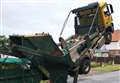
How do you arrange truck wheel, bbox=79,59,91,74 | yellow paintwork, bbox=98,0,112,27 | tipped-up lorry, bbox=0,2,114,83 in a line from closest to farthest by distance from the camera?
tipped-up lorry, bbox=0,2,114,83 → truck wheel, bbox=79,59,91,74 → yellow paintwork, bbox=98,0,112,27

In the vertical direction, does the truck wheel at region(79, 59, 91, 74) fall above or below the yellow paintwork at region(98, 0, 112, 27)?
below

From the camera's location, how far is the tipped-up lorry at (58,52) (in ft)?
30.1

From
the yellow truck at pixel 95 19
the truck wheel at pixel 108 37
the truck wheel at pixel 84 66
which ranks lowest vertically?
the truck wheel at pixel 84 66

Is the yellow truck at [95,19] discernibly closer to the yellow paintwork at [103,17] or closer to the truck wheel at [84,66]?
the yellow paintwork at [103,17]

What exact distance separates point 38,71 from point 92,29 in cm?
294

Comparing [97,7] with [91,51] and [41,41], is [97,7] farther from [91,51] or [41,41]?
[41,41]

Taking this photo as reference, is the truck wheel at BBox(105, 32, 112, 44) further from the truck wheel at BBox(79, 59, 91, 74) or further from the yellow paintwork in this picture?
the truck wheel at BBox(79, 59, 91, 74)

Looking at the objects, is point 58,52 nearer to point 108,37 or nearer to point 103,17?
point 103,17

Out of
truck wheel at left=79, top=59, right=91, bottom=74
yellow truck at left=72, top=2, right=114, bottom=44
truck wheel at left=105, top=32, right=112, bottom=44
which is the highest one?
yellow truck at left=72, top=2, right=114, bottom=44

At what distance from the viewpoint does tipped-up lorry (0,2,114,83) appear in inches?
361

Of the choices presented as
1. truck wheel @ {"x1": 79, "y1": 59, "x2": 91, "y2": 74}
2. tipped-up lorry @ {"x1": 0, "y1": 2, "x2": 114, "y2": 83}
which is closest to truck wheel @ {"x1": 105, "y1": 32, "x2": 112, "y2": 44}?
tipped-up lorry @ {"x1": 0, "y1": 2, "x2": 114, "y2": 83}

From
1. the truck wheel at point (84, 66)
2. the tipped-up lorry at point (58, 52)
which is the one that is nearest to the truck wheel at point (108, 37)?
the tipped-up lorry at point (58, 52)

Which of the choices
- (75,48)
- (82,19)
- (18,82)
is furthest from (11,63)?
(82,19)

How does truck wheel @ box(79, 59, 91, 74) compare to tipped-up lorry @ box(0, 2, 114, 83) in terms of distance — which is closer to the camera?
tipped-up lorry @ box(0, 2, 114, 83)
